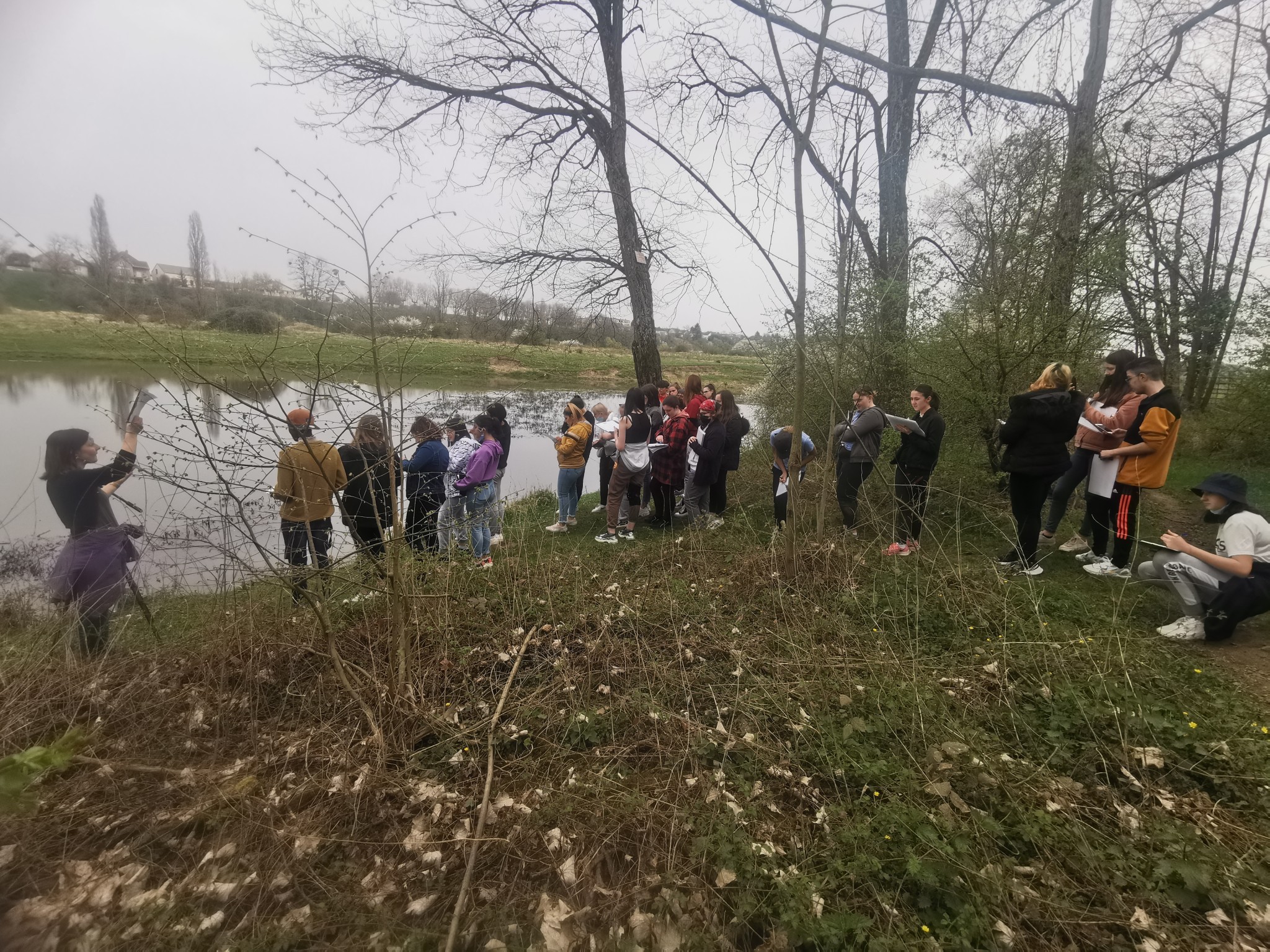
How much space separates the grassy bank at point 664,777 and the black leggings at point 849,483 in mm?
1707

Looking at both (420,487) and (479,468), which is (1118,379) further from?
(420,487)

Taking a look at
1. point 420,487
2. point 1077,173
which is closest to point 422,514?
→ point 420,487

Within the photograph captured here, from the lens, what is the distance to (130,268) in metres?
3.32

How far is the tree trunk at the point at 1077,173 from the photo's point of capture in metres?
6.96

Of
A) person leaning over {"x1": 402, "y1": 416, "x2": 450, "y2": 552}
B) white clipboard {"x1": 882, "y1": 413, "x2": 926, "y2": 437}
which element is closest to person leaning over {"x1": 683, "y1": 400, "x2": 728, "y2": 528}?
white clipboard {"x1": 882, "y1": 413, "x2": 926, "y2": 437}

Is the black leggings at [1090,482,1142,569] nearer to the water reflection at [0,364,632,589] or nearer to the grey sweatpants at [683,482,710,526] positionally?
the grey sweatpants at [683,482,710,526]

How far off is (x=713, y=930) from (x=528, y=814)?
36.7 inches

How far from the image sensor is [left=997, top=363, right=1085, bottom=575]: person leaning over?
4863mm

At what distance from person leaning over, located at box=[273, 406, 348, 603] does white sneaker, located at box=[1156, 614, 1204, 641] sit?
557 cm

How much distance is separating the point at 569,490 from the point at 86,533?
14.9 ft

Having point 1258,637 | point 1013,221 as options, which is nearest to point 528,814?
point 1258,637

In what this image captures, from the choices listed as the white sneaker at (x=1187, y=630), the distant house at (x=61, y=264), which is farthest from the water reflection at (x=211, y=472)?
the white sneaker at (x=1187, y=630)

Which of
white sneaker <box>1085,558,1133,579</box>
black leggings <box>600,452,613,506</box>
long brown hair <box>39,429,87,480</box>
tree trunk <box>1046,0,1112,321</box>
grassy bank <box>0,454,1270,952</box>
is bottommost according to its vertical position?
grassy bank <box>0,454,1270,952</box>

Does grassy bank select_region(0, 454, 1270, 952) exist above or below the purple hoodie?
below
